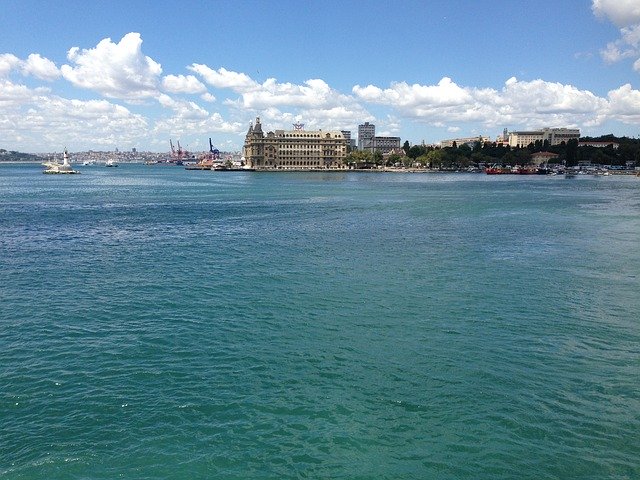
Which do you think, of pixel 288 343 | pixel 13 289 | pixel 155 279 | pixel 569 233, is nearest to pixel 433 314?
pixel 288 343

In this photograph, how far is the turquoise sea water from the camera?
10.9m

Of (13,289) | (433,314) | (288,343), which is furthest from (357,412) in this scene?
(13,289)

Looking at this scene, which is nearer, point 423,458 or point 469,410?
point 423,458

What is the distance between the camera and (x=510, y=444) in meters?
11.3

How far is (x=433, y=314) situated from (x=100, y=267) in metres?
17.2

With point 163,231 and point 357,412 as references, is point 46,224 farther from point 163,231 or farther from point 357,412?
point 357,412

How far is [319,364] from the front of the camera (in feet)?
49.8

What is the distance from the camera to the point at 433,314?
19656mm

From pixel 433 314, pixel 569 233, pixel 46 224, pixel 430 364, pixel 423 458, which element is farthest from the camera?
pixel 46 224

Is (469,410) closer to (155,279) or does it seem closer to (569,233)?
(155,279)

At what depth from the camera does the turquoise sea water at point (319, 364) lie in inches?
428

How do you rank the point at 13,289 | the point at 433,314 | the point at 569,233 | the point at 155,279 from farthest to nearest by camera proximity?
1. the point at 569,233
2. the point at 155,279
3. the point at 13,289
4. the point at 433,314

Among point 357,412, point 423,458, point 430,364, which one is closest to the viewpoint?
point 423,458

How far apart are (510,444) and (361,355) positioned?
17.4 feet
